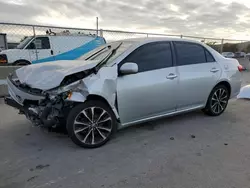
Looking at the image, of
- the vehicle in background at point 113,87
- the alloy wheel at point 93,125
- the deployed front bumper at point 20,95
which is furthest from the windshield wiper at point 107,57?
the deployed front bumper at point 20,95

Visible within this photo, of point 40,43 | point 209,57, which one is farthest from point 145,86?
point 40,43

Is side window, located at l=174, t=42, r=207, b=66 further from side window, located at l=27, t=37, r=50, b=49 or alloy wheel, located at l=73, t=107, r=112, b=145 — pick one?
side window, located at l=27, t=37, r=50, b=49

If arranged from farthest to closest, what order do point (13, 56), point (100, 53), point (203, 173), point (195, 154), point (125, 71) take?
point (13, 56)
point (100, 53)
point (125, 71)
point (195, 154)
point (203, 173)

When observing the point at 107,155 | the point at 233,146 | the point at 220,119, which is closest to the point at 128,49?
the point at 107,155

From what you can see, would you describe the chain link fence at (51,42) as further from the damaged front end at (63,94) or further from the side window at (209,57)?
the damaged front end at (63,94)

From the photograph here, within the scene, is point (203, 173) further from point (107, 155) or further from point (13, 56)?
point (13, 56)

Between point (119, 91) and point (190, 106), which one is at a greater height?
point (119, 91)

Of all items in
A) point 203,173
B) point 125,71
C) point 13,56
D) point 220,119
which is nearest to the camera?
point 203,173

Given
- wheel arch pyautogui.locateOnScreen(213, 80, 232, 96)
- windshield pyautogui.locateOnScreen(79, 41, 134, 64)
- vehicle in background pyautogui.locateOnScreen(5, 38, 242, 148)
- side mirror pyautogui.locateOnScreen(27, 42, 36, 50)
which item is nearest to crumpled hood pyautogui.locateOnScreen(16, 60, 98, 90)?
vehicle in background pyautogui.locateOnScreen(5, 38, 242, 148)

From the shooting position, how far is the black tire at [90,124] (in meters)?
3.25

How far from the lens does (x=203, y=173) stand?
2.71 metres

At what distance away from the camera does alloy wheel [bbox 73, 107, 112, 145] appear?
10.9ft

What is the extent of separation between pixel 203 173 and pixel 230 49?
16095 millimetres

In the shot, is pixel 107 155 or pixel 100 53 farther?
pixel 100 53
